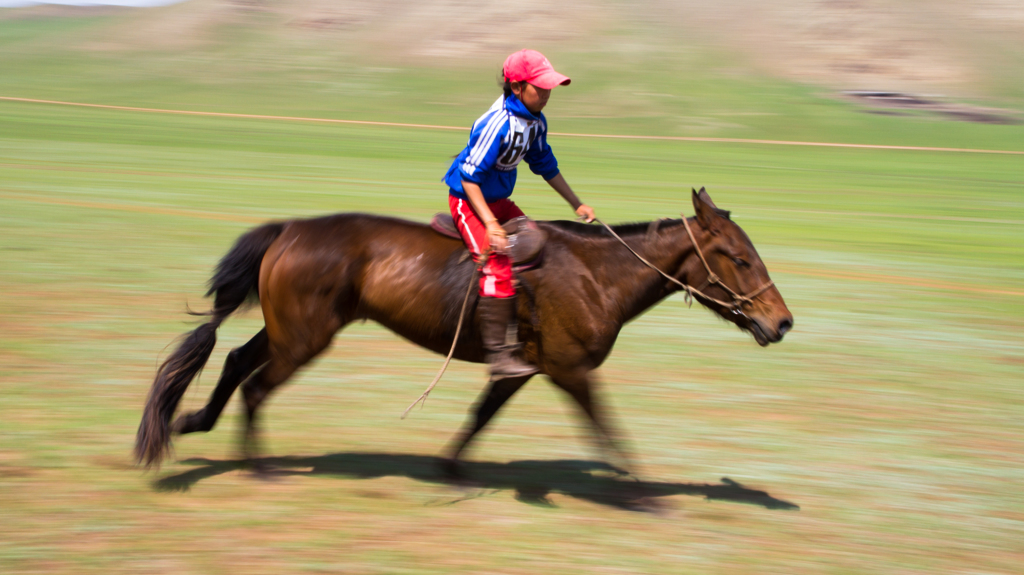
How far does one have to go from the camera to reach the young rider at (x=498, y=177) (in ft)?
17.1

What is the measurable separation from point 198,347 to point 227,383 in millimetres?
287

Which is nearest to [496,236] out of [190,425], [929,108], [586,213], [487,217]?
[487,217]

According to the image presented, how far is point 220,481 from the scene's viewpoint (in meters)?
5.68

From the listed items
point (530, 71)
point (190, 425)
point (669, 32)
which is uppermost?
point (530, 71)

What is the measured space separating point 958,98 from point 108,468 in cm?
8476

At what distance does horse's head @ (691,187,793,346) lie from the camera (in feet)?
17.8

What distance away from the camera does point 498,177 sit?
5527 mm

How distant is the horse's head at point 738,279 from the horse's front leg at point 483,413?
3.93 ft

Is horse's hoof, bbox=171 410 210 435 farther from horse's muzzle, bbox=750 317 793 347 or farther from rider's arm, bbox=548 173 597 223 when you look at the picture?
horse's muzzle, bbox=750 317 793 347

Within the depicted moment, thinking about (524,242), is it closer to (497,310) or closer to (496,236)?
(496,236)

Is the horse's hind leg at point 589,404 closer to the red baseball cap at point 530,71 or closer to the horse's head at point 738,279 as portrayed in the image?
the horse's head at point 738,279

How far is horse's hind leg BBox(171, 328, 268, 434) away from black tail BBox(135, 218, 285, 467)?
0.18m

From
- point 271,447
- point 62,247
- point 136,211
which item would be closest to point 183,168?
point 136,211

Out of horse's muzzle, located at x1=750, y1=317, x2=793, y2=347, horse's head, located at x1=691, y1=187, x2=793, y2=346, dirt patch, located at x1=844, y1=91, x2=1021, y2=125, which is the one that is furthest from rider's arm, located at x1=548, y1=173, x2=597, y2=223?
dirt patch, located at x1=844, y1=91, x2=1021, y2=125
